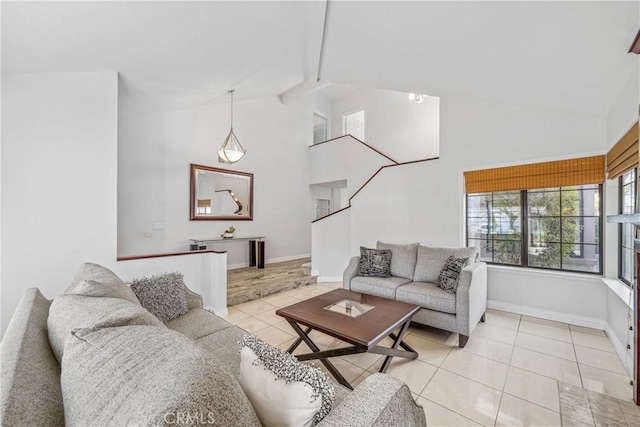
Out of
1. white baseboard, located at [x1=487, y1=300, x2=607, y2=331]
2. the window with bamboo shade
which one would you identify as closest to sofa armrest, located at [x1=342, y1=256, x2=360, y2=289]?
the window with bamboo shade

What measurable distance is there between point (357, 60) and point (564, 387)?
11.2 feet

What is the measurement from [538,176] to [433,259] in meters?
1.68

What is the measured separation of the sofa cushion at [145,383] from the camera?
539 millimetres

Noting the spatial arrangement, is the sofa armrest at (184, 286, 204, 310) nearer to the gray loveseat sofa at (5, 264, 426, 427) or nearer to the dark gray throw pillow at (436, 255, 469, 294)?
the gray loveseat sofa at (5, 264, 426, 427)

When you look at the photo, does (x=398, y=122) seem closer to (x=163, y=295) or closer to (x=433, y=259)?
(x=433, y=259)

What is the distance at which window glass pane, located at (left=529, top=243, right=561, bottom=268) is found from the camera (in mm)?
3406

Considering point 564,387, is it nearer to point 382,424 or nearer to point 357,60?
point 382,424

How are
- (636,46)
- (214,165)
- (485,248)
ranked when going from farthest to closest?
(214,165) < (485,248) < (636,46)

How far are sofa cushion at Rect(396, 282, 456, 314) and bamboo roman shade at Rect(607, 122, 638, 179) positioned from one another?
1825mm

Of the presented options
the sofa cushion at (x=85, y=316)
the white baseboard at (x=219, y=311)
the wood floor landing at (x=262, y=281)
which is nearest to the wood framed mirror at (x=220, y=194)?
the wood floor landing at (x=262, y=281)

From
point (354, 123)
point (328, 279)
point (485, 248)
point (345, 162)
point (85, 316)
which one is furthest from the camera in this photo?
point (354, 123)

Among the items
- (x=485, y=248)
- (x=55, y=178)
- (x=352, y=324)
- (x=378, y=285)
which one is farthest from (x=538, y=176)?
(x=55, y=178)

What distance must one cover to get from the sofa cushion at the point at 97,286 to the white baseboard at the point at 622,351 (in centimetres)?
375

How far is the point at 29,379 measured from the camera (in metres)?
0.78
